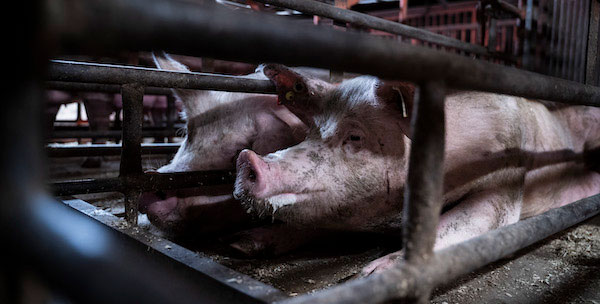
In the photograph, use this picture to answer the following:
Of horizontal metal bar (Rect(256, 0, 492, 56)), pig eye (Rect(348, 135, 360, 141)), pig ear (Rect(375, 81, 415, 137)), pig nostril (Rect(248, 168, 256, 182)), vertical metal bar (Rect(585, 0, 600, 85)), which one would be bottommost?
pig nostril (Rect(248, 168, 256, 182))

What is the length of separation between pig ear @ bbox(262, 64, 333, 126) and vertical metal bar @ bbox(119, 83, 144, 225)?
78 centimetres

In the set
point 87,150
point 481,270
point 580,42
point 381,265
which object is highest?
point 580,42

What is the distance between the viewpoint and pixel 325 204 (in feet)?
6.86

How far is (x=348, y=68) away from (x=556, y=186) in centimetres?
268

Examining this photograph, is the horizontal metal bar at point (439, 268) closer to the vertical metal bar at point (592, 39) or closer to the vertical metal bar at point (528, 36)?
the vertical metal bar at point (592, 39)

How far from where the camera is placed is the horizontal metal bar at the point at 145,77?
6.04ft

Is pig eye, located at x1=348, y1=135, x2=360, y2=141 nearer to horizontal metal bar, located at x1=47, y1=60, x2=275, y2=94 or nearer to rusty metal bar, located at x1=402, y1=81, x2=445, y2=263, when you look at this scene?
horizontal metal bar, located at x1=47, y1=60, x2=275, y2=94

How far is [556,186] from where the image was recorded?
2795 millimetres

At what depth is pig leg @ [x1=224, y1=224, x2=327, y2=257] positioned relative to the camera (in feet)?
7.29

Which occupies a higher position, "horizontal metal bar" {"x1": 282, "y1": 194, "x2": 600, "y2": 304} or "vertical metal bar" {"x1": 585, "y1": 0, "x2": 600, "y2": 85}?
"vertical metal bar" {"x1": 585, "y1": 0, "x2": 600, "y2": 85}

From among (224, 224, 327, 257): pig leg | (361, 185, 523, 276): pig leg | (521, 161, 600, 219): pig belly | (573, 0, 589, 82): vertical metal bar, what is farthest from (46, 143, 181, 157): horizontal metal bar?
(573, 0, 589, 82): vertical metal bar

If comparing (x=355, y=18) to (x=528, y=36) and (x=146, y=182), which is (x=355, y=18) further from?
(x=528, y=36)

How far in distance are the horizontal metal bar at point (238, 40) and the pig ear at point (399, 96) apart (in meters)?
0.94

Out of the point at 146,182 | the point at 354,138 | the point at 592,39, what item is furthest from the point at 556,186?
the point at 146,182
